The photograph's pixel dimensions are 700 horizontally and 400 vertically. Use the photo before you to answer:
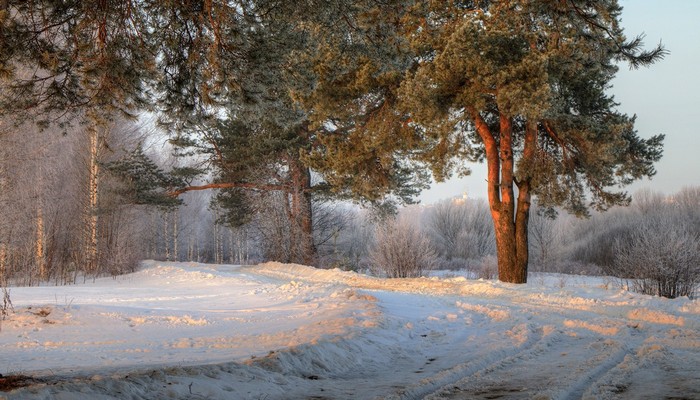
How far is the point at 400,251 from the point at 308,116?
802cm

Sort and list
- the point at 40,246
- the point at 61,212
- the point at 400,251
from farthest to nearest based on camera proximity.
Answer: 1. the point at 61,212
2. the point at 40,246
3. the point at 400,251

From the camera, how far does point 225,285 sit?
52.2 ft

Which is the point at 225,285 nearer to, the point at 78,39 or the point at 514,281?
the point at 514,281

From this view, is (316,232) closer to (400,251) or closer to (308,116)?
(400,251)

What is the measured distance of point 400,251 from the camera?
24031mm

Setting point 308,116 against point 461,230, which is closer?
point 308,116

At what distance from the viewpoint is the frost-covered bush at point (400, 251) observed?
2402 cm

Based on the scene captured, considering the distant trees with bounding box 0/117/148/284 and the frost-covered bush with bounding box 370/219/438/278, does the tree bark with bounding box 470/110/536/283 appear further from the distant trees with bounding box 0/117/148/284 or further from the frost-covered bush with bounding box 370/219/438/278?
the distant trees with bounding box 0/117/148/284

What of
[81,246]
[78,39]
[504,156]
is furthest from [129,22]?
[81,246]

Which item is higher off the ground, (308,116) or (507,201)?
(308,116)

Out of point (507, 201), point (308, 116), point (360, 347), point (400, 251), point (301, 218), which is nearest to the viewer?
point (360, 347)

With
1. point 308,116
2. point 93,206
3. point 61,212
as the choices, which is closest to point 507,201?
point 308,116

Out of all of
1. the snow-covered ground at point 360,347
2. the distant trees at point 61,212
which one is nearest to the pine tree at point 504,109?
the snow-covered ground at point 360,347

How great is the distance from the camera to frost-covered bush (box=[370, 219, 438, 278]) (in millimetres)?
24016
